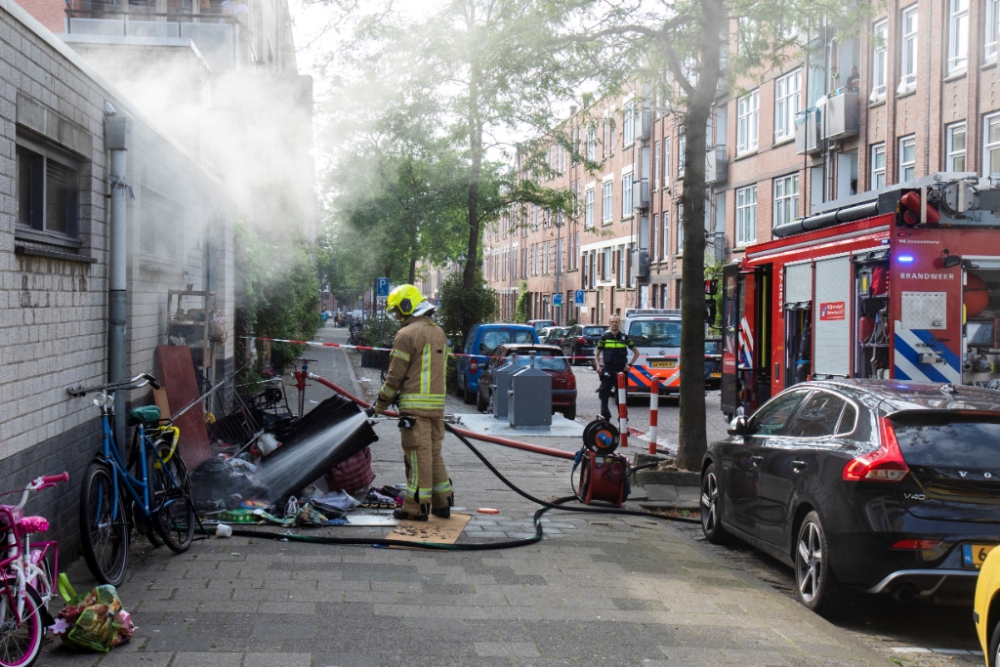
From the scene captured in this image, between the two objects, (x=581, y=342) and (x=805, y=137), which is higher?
(x=805, y=137)

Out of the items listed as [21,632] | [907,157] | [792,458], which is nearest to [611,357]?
[792,458]

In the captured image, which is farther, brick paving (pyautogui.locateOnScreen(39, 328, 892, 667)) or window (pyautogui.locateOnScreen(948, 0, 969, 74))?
window (pyautogui.locateOnScreen(948, 0, 969, 74))

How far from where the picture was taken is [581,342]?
35125mm

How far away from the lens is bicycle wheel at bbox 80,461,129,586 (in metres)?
5.38

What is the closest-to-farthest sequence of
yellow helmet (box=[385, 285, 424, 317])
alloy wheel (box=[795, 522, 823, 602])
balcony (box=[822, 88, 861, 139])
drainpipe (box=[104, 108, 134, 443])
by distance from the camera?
1. alloy wheel (box=[795, 522, 823, 602])
2. drainpipe (box=[104, 108, 134, 443])
3. yellow helmet (box=[385, 285, 424, 317])
4. balcony (box=[822, 88, 861, 139])

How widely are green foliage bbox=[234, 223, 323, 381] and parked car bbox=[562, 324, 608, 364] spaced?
10598mm

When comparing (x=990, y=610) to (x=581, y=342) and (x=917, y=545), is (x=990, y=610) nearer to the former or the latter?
(x=917, y=545)

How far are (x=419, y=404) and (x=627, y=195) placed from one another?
4508cm

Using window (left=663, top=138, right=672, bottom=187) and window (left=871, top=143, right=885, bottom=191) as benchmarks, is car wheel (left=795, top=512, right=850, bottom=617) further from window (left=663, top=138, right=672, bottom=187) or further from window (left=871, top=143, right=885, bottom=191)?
window (left=663, top=138, right=672, bottom=187)

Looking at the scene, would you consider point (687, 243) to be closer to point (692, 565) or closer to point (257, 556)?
point (692, 565)

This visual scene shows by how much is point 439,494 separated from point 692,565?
81.5 inches

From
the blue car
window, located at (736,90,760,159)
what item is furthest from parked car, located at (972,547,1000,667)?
window, located at (736,90,760,159)

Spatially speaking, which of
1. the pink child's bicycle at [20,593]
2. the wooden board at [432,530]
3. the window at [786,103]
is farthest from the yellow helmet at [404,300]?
the window at [786,103]

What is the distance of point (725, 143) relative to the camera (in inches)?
1513
